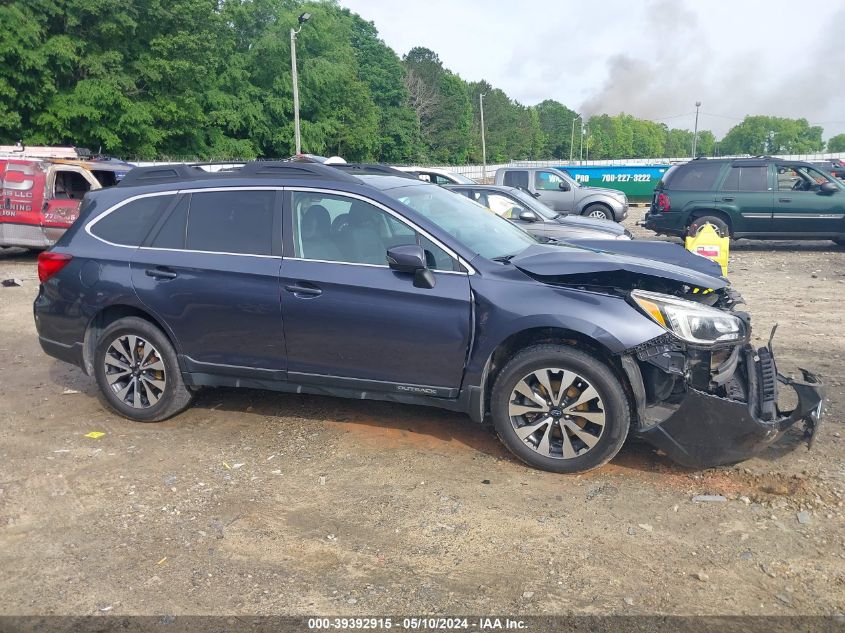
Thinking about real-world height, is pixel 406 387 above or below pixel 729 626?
above

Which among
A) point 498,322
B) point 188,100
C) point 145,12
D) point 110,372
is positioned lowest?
point 110,372

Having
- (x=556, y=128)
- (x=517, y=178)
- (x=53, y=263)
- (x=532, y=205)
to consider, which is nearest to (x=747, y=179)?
(x=532, y=205)

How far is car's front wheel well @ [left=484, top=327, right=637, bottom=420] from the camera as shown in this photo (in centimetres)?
442

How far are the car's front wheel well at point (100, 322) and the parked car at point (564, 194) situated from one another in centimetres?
1500

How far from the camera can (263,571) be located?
3605 millimetres

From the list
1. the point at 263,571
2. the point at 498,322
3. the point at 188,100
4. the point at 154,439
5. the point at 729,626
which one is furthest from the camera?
the point at 188,100

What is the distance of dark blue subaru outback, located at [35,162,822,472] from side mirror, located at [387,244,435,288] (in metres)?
0.01

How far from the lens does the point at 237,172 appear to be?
5.52 m

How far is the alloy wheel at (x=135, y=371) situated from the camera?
548 centimetres

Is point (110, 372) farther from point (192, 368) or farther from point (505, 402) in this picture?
point (505, 402)

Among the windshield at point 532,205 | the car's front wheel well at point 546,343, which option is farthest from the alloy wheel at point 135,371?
the windshield at point 532,205

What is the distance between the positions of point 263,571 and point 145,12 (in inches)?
1685

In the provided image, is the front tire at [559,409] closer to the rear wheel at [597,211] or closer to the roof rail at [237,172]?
the roof rail at [237,172]

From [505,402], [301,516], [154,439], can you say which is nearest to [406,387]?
[505,402]
